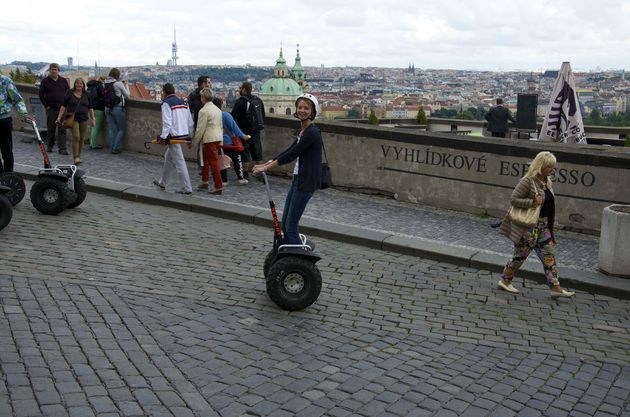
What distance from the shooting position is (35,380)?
496cm

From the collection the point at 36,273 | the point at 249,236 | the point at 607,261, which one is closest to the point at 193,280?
the point at 36,273

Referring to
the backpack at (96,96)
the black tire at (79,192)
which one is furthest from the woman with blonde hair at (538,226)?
the backpack at (96,96)

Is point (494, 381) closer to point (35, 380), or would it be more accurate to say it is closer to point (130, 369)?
point (130, 369)

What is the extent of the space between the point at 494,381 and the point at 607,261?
3.37 meters

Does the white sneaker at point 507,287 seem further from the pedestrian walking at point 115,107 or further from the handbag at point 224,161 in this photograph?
the pedestrian walking at point 115,107

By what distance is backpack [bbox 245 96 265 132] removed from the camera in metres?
13.2

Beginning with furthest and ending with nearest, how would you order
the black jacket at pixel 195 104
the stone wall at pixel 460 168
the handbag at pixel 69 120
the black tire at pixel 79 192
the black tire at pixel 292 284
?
the handbag at pixel 69 120 → the black jacket at pixel 195 104 → the stone wall at pixel 460 168 → the black tire at pixel 79 192 → the black tire at pixel 292 284

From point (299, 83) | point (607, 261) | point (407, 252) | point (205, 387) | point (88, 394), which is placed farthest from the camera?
point (299, 83)

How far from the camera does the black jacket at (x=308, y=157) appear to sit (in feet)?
23.0

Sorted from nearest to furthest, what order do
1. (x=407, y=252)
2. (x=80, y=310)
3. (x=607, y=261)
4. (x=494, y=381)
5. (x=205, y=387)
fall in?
1. (x=205, y=387)
2. (x=494, y=381)
3. (x=80, y=310)
4. (x=607, y=261)
5. (x=407, y=252)

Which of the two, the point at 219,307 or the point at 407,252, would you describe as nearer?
the point at 219,307

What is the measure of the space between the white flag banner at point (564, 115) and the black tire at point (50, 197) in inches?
330

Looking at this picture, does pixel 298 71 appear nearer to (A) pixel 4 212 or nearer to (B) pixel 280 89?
(B) pixel 280 89

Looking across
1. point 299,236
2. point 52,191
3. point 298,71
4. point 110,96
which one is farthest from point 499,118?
point 298,71
